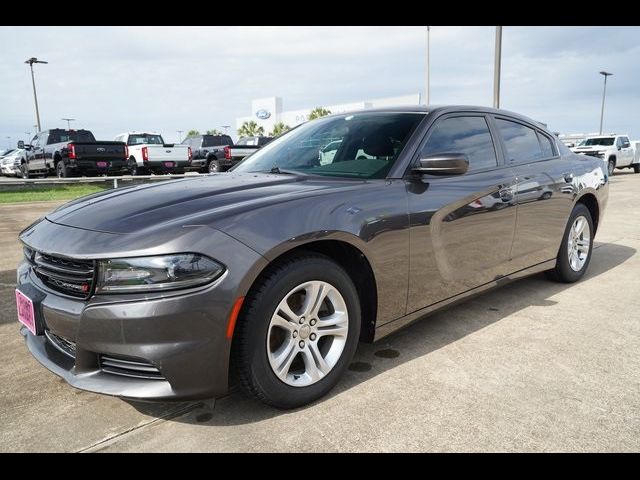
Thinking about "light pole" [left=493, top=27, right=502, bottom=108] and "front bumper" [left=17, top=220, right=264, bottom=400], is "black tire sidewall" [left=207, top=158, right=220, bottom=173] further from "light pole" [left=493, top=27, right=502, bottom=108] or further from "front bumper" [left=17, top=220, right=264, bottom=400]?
"front bumper" [left=17, top=220, right=264, bottom=400]

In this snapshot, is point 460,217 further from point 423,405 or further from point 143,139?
point 143,139

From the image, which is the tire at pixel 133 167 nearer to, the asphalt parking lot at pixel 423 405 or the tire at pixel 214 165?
the tire at pixel 214 165

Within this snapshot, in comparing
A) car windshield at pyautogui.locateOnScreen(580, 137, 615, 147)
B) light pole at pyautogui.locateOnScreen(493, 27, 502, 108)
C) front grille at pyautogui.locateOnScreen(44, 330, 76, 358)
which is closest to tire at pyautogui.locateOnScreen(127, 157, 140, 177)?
light pole at pyautogui.locateOnScreen(493, 27, 502, 108)

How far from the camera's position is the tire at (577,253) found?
4.39 m

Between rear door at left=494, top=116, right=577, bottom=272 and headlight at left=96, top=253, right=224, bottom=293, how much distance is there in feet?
8.02

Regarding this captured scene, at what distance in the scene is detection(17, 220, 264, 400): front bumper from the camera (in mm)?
1994

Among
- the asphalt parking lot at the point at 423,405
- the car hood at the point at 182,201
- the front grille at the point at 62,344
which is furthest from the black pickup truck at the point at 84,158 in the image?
the front grille at the point at 62,344

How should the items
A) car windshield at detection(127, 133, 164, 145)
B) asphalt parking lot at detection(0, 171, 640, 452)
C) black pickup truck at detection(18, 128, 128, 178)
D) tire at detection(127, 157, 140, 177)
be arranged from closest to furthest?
asphalt parking lot at detection(0, 171, 640, 452) → black pickup truck at detection(18, 128, 128, 178) → tire at detection(127, 157, 140, 177) → car windshield at detection(127, 133, 164, 145)

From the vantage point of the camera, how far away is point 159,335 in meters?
2.00

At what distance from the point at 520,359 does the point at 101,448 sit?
88.7 inches

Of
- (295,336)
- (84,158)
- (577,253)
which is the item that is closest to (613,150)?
(577,253)

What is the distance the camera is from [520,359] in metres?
2.95
